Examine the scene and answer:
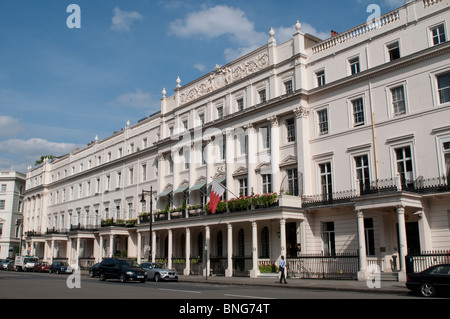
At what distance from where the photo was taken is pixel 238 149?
121ft

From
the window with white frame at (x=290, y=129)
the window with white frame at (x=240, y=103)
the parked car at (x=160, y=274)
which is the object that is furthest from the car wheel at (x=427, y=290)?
the window with white frame at (x=240, y=103)

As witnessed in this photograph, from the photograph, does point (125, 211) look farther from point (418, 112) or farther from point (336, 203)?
point (418, 112)

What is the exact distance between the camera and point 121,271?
2684 cm

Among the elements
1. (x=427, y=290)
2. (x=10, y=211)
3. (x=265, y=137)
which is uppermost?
(x=265, y=137)

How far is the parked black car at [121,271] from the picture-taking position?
2641 centimetres

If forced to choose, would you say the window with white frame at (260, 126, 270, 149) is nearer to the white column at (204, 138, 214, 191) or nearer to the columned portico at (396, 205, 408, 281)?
the white column at (204, 138, 214, 191)

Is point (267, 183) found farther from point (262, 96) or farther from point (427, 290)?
point (427, 290)

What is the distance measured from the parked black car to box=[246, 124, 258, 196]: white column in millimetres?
10976

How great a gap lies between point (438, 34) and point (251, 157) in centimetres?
1531

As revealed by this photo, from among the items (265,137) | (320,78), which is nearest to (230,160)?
(265,137)

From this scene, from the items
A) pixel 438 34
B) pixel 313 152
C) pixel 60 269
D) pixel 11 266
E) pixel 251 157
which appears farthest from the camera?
pixel 11 266
